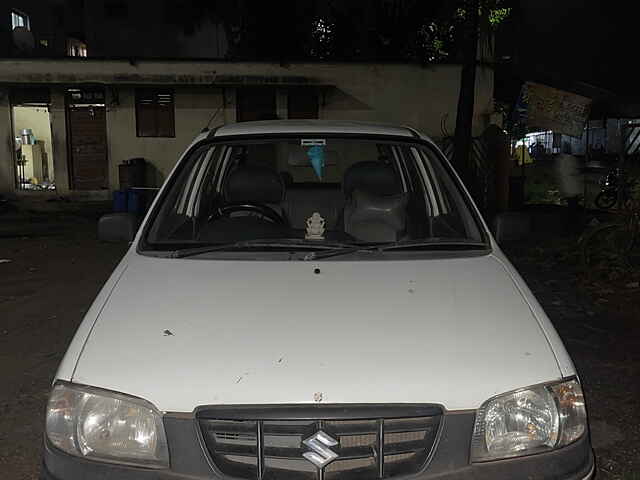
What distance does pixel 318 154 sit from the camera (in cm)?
373

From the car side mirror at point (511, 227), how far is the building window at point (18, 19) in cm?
2277

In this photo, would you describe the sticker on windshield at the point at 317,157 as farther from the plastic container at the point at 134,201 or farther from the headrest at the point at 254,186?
the plastic container at the point at 134,201

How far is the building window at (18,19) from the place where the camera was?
891 inches

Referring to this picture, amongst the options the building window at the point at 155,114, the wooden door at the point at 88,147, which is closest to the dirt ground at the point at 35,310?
the wooden door at the point at 88,147

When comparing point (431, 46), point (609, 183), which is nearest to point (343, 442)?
point (609, 183)

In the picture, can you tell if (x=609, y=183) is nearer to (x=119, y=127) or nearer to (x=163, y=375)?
(x=119, y=127)

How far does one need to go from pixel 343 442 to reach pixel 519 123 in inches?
618

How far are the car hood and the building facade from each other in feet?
40.7

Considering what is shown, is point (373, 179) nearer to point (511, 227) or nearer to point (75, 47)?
point (511, 227)

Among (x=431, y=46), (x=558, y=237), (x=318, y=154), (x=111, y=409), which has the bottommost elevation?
(x=558, y=237)

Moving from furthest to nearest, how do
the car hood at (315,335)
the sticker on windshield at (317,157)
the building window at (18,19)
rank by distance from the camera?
the building window at (18,19) < the sticker on windshield at (317,157) < the car hood at (315,335)

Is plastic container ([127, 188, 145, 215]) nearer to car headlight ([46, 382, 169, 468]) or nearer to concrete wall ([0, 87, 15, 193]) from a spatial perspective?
concrete wall ([0, 87, 15, 193])

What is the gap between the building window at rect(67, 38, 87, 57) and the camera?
2614 cm

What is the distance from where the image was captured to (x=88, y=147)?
1506 cm
